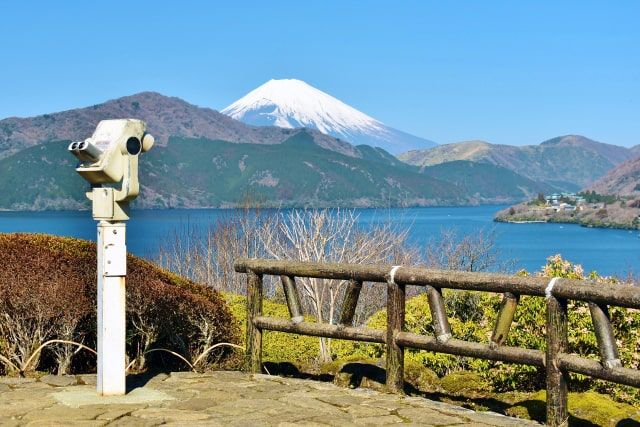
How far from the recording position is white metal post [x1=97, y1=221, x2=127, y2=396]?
23.9 feet

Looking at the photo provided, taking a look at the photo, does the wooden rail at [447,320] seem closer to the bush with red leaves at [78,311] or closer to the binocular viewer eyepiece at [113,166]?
the bush with red leaves at [78,311]

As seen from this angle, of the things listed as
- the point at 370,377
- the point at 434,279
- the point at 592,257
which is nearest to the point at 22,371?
the point at 370,377

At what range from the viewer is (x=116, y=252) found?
730 cm

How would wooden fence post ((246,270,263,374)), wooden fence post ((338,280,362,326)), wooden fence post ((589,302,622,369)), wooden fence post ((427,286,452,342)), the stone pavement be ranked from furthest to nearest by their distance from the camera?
1. wooden fence post ((246,270,263,374))
2. wooden fence post ((338,280,362,326))
3. wooden fence post ((427,286,452,342))
4. the stone pavement
5. wooden fence post ((589,302,622,369))

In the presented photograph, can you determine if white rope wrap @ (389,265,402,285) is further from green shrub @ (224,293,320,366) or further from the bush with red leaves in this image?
green shrub @ (224,293,320,366)

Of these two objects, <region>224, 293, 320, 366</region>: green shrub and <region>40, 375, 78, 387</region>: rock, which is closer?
<region>40, 375, 78, 387</region>: rock

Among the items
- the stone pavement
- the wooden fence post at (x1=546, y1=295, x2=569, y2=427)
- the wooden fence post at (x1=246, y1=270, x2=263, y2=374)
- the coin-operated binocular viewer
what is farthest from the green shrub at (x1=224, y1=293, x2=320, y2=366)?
the wooden fence post at (x1=546, y1=295, x2=569, y2=427)

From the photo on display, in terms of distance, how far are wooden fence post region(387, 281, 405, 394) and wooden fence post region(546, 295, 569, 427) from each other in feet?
4.62

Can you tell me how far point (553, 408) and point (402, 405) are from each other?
1187 mm

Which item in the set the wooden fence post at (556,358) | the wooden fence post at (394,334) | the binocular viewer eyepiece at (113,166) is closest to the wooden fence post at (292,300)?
the wooden fence post at (394,334)

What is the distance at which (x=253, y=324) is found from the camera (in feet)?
28.9

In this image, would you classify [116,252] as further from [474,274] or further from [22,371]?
[474,274]

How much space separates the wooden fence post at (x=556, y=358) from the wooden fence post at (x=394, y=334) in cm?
141

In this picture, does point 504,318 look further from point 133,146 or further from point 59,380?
point 59,380
